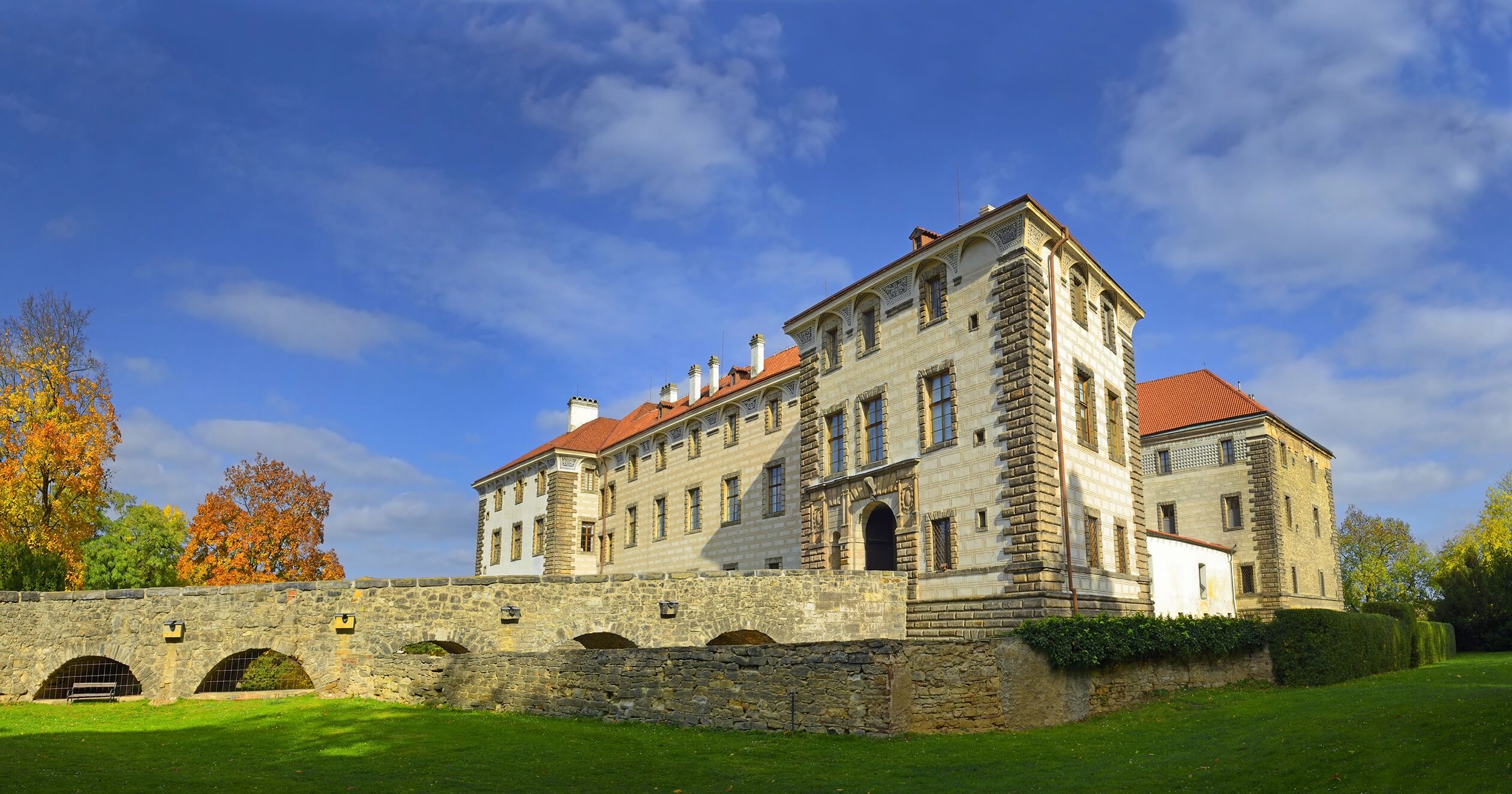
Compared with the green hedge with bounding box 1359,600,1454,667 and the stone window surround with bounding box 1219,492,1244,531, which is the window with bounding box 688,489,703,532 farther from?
the green hedge with bounding box 1359,600,1454,667

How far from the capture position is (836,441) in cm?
2809

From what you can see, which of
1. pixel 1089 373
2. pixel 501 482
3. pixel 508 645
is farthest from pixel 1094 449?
pixel 501 482

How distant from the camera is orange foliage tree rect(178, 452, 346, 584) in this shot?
42438 millimetres

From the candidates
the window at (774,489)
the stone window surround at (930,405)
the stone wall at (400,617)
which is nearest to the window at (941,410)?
the stone window surround at (930,405)

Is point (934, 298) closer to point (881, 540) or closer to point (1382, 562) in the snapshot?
point (881, 540)

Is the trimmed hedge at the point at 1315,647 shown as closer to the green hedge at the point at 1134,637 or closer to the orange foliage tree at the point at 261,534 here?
the green hedge at the point at 1134,637

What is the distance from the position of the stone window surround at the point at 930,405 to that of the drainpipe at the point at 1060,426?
2446mm

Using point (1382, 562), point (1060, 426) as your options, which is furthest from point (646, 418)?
point (1382, 562)

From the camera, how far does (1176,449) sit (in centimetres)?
3900

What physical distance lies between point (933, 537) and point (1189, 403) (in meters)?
21.6

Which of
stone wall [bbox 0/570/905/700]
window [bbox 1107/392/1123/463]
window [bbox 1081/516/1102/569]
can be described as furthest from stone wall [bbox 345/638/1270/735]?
window [bbox 1107/392/1123/463]

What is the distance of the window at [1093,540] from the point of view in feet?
75.5

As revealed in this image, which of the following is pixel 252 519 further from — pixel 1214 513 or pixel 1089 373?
Result: pixel 1214 513

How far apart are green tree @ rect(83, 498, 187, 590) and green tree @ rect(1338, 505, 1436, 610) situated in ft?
235
